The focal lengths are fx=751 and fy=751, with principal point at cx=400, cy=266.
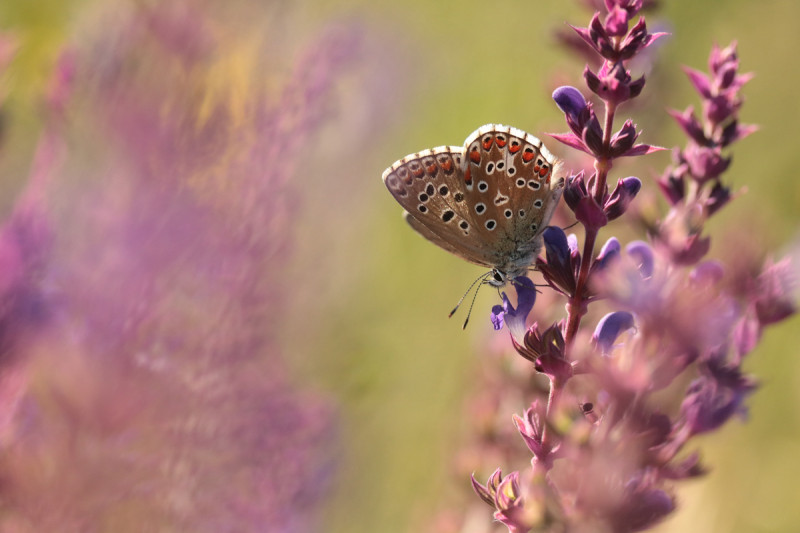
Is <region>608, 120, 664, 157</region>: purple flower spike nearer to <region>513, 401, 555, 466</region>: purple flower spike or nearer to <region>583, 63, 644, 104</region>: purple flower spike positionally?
<region>583, 63, 644, 104</region>: purple flower spike

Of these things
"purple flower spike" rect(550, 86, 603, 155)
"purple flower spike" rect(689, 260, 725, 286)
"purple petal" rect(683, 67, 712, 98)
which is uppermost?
"purple petal" rect(683, 67, 712, 98)

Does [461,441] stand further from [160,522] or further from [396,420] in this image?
[160,522]

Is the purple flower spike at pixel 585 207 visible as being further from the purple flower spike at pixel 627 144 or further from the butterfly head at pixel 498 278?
the butterfly head at pixel 498 278

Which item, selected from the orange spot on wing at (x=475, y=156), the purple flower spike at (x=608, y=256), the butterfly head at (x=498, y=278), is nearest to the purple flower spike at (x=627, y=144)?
the purple flower spike at (x=608, y=256)

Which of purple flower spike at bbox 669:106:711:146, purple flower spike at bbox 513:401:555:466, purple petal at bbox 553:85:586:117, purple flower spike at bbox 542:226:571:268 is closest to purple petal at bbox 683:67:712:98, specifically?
purple flower spike at bbox 669:106:711:146

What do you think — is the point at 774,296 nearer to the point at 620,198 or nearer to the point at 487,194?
the point at 620,198

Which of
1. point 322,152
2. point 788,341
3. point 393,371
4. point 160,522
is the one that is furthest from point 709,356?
point 788,341

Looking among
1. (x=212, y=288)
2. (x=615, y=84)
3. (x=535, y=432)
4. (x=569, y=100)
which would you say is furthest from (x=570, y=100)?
(x=212, y=288)
